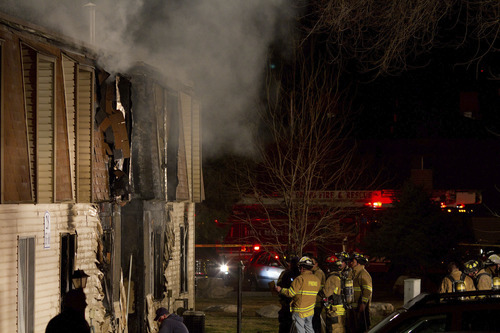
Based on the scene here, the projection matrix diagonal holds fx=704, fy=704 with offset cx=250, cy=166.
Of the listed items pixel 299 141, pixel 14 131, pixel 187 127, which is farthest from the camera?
pixel 299 141

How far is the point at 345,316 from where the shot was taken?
11156 millimetres

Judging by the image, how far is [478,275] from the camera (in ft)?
36.1

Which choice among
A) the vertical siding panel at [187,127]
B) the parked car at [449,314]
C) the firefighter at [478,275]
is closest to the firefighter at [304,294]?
the firefighter at [478,275]

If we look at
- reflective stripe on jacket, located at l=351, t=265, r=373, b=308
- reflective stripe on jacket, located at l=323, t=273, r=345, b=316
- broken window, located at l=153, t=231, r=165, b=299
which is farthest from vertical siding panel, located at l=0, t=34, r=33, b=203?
reflective stripe on jacket, located at l=351, t=265, r=373, b=308

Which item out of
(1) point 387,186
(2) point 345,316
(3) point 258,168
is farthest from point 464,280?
(1) point 387,186

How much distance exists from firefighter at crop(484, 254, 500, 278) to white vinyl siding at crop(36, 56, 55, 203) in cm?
753

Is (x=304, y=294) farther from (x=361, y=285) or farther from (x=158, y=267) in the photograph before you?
(x=158, y=267)

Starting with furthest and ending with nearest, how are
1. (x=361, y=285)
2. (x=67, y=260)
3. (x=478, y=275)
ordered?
(x=361, y=285) → (x=478, y=275) → (x=67, y=260)

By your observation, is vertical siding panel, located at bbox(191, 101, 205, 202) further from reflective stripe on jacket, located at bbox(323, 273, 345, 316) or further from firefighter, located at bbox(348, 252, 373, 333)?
reflective stripe on jacket, located at bbox(323, 273, 345, 316)

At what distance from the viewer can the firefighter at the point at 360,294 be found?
36.5 feet

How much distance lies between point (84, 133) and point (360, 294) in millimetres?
4977

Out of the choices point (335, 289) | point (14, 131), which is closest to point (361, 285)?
point (335, 289)

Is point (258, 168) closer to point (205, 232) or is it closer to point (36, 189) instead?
point (205, 232)

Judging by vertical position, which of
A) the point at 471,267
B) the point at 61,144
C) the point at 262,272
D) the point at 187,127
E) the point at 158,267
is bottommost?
the point at 262,272
